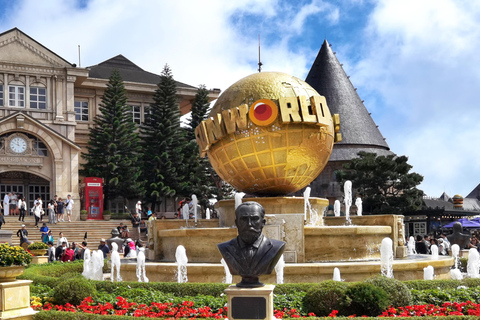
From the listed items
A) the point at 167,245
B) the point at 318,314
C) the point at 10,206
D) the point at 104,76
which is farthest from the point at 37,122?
the point at 318,314

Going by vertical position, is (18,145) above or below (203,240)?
above

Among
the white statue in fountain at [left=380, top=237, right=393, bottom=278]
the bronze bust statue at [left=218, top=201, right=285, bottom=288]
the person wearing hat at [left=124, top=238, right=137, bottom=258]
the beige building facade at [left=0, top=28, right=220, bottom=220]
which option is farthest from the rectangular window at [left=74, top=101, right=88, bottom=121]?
the bronze bust statue at [left=218, top=201, right=285, bottom=288]

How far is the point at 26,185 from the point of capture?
3653 cm

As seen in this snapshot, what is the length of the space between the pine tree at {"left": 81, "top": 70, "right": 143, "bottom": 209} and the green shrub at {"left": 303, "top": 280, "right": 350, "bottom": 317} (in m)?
28.9

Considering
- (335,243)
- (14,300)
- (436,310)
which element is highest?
(335,243)

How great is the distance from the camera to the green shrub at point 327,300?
7.62m

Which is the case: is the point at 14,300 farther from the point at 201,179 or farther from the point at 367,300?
the point at 201,179

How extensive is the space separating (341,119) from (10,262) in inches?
1668

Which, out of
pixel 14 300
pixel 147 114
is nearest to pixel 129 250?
pixel 14 300

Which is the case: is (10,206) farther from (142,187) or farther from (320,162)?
(320,162)

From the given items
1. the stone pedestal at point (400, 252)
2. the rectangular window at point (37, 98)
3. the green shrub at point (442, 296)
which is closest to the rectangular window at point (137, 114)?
the rectangular window at point (37, 98)

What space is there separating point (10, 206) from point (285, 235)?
26967mm

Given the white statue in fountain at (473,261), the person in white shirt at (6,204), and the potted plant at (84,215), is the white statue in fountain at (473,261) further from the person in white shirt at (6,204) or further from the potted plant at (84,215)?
the person in white shirt at (6,204)

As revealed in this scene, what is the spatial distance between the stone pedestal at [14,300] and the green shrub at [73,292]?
46cm
